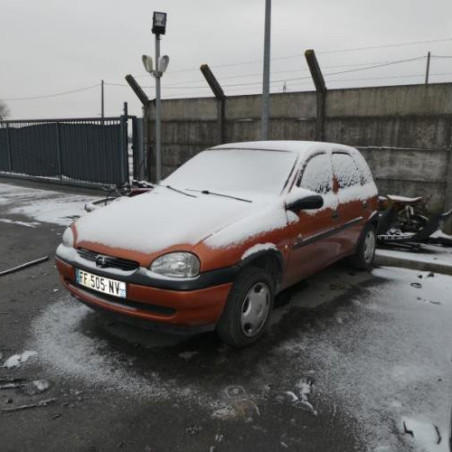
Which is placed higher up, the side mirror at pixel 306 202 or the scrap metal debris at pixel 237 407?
the side mirror at pixel 306 202

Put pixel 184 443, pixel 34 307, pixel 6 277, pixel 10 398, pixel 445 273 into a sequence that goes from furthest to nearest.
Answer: pixel 445 273 < pixel 6 277 < pixel 34 307 < pixel 10 398 < pixel 184 443

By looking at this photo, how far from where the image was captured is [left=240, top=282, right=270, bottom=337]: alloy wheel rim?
332cm

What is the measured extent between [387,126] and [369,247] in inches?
121

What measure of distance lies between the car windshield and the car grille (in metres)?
1.26

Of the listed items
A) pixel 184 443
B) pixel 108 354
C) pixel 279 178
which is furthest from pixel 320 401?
pixel 279 178

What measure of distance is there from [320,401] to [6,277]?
399cm

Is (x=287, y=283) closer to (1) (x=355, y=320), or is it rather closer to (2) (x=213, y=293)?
(1) (x=355, y=320)

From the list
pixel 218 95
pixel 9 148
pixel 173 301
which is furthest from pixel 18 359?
pixel 9 148

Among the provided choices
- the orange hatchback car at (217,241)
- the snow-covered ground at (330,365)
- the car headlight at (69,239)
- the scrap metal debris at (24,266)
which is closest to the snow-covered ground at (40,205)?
the scrap metal debris at (24,266)

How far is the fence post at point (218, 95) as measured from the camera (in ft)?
30.0

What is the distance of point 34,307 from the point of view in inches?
165

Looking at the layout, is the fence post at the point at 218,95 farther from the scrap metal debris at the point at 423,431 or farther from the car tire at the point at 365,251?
the scrap metal debris at the point at 423,431

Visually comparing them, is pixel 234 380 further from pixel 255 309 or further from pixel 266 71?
pixel 266 71

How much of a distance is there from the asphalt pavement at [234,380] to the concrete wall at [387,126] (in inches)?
137
